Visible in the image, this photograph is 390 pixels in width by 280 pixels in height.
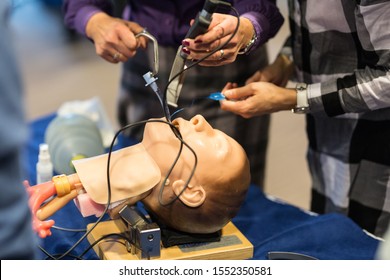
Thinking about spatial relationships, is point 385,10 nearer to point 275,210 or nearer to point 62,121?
point 275,210

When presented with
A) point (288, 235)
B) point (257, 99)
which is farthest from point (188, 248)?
point (257, 99)

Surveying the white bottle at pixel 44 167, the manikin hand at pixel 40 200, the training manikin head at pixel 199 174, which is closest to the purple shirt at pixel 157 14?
the white bottle at pixel 44 167

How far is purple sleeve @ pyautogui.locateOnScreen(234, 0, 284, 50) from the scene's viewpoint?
4.64 ft

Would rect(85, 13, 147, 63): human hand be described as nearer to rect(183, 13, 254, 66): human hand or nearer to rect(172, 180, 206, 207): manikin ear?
rect(183, 13, 254, 66): human hand

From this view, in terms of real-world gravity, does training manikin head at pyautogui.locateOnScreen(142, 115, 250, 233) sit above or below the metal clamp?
above

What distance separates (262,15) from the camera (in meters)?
1.43

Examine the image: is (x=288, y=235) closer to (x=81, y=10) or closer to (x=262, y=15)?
(x=262, y=15)

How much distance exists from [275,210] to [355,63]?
1.33 ft

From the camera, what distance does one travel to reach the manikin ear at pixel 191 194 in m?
1.24

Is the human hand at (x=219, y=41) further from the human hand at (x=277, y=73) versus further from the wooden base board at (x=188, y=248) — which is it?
the wooden base board at (x=188, y=248)

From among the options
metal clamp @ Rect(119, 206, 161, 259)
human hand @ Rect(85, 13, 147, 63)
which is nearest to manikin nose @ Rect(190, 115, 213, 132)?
metal clamp @ Rect(119, 206, 161, 259)

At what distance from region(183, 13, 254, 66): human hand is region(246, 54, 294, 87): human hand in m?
0.18

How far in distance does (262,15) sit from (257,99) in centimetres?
19
